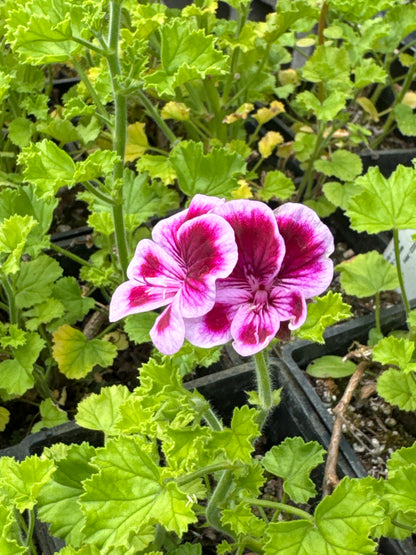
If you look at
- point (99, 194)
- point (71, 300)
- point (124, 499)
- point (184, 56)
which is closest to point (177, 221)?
point (124, 499)

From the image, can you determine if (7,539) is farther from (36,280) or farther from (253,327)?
(36,280)

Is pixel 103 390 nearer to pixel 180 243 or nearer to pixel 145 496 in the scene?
pixel 145 496

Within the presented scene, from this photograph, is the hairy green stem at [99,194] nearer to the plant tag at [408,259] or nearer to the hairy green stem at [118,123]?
the hairy green stem at [118,123]

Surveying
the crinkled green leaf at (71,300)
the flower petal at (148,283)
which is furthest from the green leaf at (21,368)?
the flower petal at (148,283)

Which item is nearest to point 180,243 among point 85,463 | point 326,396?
point 85,463

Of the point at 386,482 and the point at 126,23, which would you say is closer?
the point at 386,482

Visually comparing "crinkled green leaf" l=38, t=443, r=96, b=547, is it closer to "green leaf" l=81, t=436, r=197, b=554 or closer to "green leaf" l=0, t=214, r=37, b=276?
"green leaf" l=81, t=436, r=197, b=554
